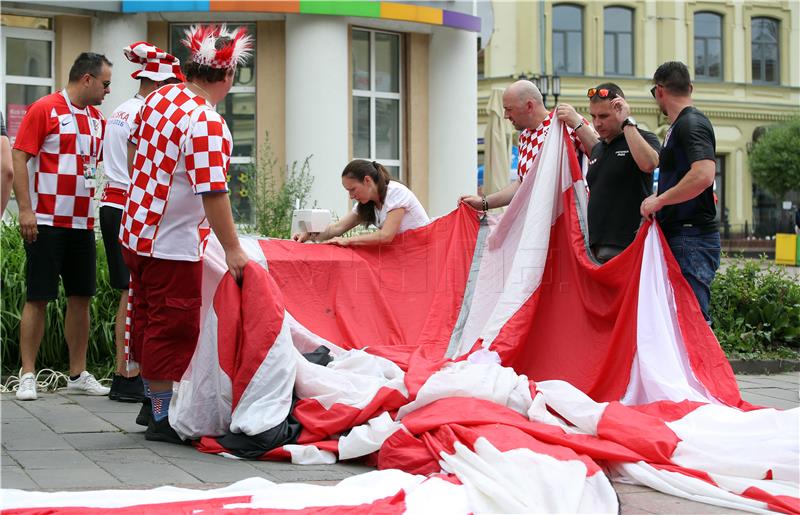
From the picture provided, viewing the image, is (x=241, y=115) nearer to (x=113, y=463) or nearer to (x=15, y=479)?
(x=113, y=463)

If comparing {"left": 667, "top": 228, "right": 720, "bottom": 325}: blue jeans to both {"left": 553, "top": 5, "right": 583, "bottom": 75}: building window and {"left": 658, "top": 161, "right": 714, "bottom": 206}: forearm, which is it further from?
{"left": 553, "top": 5, "right": 583, "bottom": 75}: building window

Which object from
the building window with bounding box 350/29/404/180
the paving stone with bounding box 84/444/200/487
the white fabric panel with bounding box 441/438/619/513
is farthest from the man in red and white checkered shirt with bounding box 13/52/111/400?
the building window with bounding box 350/29/404/180

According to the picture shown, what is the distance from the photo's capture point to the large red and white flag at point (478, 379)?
171 inches

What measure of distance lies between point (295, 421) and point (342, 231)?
259cm

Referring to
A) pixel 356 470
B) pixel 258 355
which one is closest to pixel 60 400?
pixel 258 355

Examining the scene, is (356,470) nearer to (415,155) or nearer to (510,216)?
(510,216)

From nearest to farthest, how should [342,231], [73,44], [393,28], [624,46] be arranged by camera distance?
1. [342,231]
2. [73,44]
3. [393,28]
4. [624,46]

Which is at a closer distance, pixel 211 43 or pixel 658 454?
pixel 658 454

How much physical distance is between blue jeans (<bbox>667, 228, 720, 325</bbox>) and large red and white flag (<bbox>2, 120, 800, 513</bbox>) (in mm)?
149

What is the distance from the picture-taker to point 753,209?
4400 cm

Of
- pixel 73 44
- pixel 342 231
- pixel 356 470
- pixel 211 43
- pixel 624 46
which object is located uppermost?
pixel 624 46

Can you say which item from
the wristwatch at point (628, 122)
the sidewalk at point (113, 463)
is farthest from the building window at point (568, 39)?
the sidewalk at point (113, 463)

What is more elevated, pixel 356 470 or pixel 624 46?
pixel 624 46

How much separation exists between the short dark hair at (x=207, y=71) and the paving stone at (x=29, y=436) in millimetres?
2079
